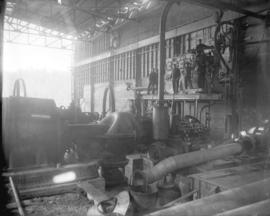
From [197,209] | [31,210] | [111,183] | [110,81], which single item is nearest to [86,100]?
[110,81]

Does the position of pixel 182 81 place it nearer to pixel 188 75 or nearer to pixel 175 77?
pixel 188 75

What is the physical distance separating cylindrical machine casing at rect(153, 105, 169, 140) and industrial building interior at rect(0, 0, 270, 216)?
2 centimetres

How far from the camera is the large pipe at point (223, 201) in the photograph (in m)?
2.69

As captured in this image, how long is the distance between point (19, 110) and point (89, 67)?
14770 mm

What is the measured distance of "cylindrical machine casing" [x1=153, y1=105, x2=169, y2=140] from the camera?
19.7ft

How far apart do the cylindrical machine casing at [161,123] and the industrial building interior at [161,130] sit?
24 mm

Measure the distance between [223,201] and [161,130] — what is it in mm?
3119

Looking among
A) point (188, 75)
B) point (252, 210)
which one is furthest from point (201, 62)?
point (252, 210)

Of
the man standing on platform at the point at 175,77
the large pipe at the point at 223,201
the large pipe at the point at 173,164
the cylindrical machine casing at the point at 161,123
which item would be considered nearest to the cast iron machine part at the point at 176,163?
the large pipe at the point at 173,164

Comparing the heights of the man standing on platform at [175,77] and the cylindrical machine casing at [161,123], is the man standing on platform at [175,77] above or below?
above

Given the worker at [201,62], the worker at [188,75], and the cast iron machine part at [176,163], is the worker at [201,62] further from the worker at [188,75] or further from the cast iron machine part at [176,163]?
the cast iron machine part at [176,163]

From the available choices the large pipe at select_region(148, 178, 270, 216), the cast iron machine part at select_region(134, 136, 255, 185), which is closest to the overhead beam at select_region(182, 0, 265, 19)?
the cast iron machine part at select_region(134, 136, 255, 185)

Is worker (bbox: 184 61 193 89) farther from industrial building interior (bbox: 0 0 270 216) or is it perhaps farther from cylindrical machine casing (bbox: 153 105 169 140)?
cylindrical machine casing (bbox: 153 105 169 140)

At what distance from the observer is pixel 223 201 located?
2.99m
